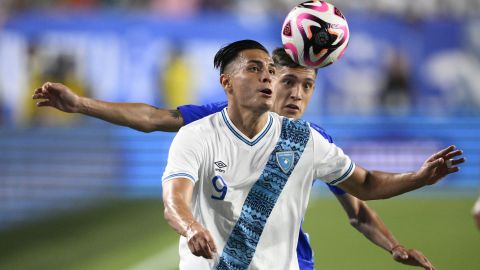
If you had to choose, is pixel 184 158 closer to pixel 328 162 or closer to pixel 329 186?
pixel 328 162

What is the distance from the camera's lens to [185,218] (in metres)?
4.19

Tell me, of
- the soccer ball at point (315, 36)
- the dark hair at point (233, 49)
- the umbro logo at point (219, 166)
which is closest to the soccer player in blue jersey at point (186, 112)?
the soccer ball at point (315, 36)

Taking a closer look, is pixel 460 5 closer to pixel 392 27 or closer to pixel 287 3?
pixel 392 27

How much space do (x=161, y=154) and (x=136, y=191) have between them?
129 centimetres

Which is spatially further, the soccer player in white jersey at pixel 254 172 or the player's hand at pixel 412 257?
the player's hand at pixel 412 257

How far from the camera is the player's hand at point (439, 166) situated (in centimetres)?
505

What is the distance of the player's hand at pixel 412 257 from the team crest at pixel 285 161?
102cm

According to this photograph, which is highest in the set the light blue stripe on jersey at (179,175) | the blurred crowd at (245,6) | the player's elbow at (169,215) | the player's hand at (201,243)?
the blurred crowd at (245,6)

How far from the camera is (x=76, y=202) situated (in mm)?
15797

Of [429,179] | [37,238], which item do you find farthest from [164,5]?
[429,179]

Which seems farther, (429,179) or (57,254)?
(57,254)

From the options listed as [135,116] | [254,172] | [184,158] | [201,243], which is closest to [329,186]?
[254,172]

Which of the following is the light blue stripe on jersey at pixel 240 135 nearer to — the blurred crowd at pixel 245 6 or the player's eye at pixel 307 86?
the player's eye at pixel 307 86

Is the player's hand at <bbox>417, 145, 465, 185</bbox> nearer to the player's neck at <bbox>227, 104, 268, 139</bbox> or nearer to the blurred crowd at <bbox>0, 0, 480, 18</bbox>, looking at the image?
the player's neck at <bbox>227, 104, 268, 139</bbox>
